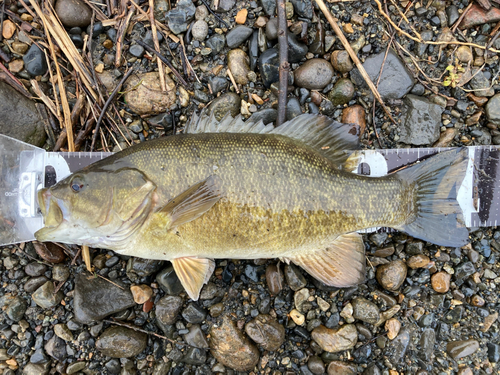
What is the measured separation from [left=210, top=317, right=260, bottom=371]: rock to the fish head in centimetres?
142

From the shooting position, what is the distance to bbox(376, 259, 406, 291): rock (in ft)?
10.7

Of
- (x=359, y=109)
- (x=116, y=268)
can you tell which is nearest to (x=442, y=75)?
(x=359, y=109)

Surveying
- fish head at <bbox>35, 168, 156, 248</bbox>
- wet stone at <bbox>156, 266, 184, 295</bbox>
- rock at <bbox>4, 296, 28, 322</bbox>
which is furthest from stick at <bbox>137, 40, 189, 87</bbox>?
rock at <bbox>4, 296, 28, 322</bbox>

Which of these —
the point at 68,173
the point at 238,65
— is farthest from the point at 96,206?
the point at 238,65

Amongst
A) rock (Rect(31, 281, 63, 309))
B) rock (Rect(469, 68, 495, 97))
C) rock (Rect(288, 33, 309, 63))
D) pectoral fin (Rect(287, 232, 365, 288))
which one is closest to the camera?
pectoral fin (Rect(287, 232, 365, 288))

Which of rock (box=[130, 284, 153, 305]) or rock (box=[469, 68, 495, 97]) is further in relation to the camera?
rock (box=[469, 68, 495, 97])

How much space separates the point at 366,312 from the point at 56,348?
3232 millimetres

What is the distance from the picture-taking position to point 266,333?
3156 millimetres

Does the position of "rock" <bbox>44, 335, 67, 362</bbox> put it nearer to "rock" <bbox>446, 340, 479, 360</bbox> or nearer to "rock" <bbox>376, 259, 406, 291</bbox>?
"rock" <bbox>376, 259, 406, 291</bbox>

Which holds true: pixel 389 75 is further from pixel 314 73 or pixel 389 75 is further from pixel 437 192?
pixel 437 192

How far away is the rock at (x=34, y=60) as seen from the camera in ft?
10.9

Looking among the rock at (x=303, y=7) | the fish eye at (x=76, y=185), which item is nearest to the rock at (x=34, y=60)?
the fish eye at (x=76, y=185)

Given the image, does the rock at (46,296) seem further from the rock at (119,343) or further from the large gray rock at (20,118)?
the large gray rock at (20,118)

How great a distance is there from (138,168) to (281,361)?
2431 mm
